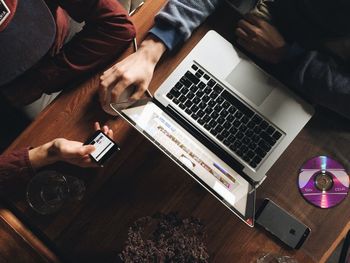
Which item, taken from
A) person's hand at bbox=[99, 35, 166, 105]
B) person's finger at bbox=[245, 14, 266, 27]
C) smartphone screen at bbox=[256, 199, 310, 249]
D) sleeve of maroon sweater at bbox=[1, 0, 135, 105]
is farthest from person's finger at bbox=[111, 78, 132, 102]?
smartphone screen at bbox=[256, 199, 310, 249]

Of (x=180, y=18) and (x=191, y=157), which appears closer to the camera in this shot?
(x=191, y=157)

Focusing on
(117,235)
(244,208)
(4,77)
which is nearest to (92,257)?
(117,235)

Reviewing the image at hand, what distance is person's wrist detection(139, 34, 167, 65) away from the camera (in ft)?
3.68

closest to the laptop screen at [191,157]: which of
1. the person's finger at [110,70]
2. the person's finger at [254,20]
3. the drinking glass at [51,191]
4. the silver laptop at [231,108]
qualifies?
the silver laptop at [231,108]

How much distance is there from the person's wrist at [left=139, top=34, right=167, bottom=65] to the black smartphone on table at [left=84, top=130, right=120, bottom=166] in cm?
23

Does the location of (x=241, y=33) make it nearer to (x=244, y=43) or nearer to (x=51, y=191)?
(x=244, y=43)

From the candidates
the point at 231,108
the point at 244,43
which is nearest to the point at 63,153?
the point at 231,108

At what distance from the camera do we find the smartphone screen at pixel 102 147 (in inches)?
42.0

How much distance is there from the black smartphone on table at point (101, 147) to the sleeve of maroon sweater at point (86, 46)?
0.64 feet

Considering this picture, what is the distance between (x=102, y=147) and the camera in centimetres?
107

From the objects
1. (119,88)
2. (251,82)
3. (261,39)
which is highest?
(261,39)

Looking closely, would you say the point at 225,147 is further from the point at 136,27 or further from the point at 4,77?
the point at 4,77

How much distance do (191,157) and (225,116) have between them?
156 mm

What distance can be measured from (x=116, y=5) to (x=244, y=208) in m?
0.63
